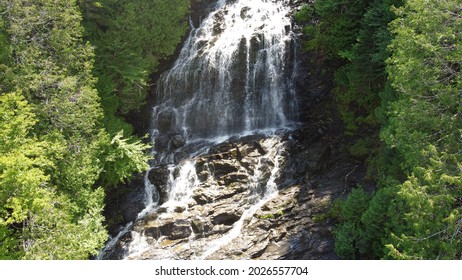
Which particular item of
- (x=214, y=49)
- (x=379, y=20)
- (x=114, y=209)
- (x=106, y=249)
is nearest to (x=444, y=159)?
(x=379, y=20)

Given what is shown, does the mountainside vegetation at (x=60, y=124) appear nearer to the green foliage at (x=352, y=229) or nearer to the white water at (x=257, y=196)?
the white water at (x=257, y=196)

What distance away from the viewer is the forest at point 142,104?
10.0 metres

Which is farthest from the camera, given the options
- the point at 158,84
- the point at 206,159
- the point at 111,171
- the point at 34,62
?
the point at 158,84

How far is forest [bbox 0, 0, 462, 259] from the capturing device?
10023 mm

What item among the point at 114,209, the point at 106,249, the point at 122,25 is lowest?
the point at 106,249

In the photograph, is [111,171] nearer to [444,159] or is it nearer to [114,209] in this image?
[114,209]

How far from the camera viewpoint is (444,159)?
9.42 m

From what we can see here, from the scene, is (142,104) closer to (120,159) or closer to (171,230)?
(120,159)

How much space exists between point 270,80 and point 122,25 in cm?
932

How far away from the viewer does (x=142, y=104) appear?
77.8 feet

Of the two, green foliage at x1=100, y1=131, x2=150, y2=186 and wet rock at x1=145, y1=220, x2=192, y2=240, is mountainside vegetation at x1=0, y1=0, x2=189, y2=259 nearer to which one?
green foliage at x1=100, y1=131, x2=150, y2=186

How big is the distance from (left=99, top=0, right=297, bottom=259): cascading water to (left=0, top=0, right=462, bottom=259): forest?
1795 millimetres

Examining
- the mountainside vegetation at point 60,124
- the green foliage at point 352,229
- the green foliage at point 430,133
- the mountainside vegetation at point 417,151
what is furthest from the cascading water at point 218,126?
the green foliage at point 430,133

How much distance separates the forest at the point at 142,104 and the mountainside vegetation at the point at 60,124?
0.06m
